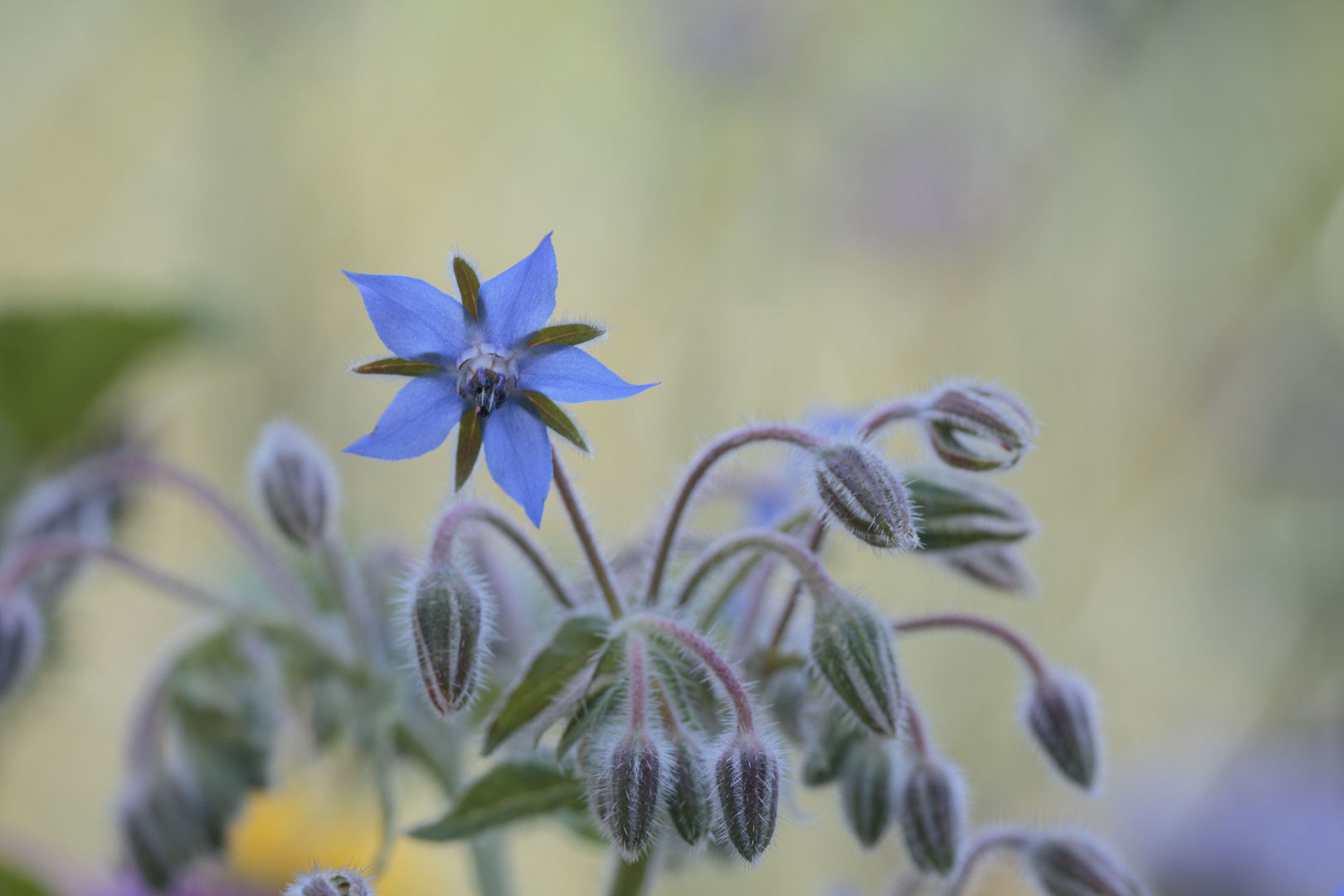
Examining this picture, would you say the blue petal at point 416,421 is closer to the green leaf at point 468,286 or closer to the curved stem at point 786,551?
the green leaf at point 468,286

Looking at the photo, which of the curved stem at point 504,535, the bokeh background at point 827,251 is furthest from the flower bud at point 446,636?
the bokeh background at point 827,251

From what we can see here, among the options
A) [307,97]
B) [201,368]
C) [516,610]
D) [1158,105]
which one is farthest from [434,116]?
[516,610]

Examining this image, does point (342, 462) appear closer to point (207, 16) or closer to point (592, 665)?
point (207, 16)

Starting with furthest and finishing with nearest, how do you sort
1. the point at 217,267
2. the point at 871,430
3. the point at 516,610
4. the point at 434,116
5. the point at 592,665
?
the point at 434,116, the point at 217,267, the point at 516,610, the point at 871,430, the point at 592,665

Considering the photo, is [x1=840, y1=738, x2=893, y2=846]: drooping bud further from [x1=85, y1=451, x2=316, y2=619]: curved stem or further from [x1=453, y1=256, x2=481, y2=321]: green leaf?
[x1=85, y1=451, x2=316, y2=619]: curved stem

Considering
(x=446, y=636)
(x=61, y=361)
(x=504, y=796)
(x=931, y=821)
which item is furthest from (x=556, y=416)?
(x=61, y=361)

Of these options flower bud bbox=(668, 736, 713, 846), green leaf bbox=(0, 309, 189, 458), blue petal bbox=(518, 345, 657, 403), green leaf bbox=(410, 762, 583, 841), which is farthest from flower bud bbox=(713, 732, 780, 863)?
green leaf bbox=(0, 309, 189, 458)
